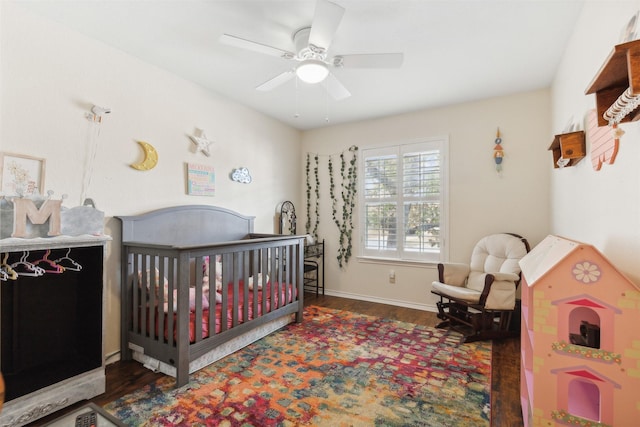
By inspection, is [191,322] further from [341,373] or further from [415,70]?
[415,70]

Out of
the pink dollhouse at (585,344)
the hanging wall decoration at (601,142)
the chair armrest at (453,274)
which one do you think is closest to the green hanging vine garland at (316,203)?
the chair armrest at (453,274)

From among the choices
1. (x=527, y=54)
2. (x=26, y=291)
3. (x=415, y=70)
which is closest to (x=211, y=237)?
(x=26, y=291)

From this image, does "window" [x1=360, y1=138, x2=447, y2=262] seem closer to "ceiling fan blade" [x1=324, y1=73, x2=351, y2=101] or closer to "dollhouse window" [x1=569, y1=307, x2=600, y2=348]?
"ceiling fan blade" [x1=324, y1=73, x2=351, y2=101]

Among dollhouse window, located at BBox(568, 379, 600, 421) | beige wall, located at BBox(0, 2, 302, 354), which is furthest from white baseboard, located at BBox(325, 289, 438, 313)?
dollhouse window, located at BBox(568, 379, 600, 421)

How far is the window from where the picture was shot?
3.65 metres

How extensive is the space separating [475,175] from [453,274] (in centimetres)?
121

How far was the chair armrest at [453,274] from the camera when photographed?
313 centimetres

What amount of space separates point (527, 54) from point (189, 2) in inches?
104

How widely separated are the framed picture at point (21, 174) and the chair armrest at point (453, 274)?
3.47m

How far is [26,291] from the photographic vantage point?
1.88 m

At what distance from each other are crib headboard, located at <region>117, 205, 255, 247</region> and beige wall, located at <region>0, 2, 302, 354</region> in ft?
0.34

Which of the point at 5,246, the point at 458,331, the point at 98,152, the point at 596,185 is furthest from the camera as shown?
the point at 458,331

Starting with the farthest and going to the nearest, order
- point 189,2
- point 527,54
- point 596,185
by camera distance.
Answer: point 527,54, point 189,2, point 596,185

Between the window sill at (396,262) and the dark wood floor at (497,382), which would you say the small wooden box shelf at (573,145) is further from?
the window sill at (396,262)
